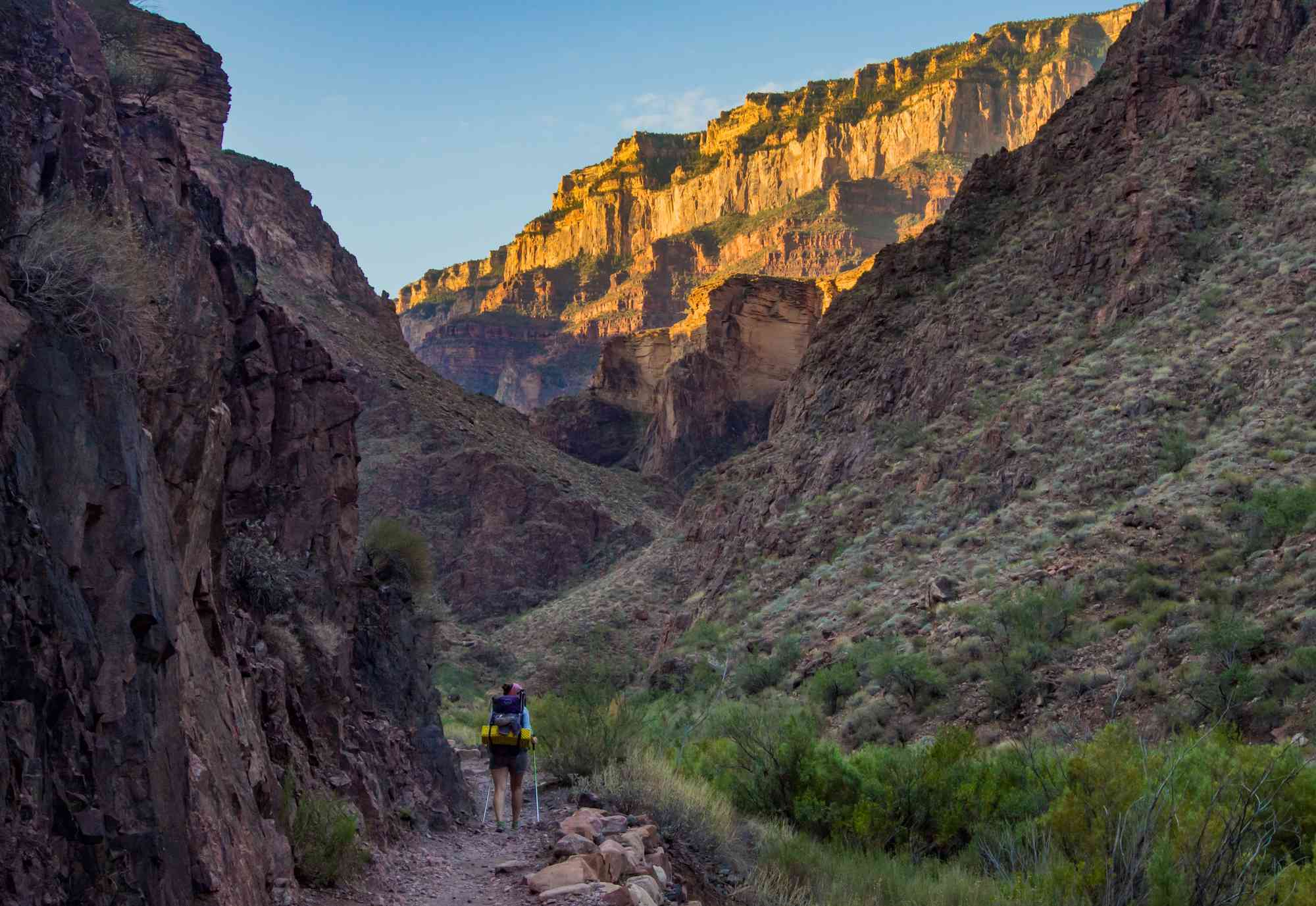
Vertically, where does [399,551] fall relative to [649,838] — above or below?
above

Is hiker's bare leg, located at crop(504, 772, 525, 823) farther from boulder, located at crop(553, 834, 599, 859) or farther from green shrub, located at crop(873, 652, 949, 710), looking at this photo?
green shrub, located at crop(873, 652, 949, 710)

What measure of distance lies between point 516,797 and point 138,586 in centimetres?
762

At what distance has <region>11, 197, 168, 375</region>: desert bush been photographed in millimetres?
6660

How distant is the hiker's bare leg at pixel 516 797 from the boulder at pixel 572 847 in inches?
113

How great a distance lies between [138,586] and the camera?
258 inches

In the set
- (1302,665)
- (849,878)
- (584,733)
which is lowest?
(849,878)

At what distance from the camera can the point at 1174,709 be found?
16.1 meters

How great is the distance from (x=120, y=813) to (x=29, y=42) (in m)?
6.46

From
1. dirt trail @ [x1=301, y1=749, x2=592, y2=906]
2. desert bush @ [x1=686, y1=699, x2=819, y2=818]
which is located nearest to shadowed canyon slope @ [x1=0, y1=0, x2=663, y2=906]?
dirt trail @ [x1=301, y1=749, x2=592, y2=906]

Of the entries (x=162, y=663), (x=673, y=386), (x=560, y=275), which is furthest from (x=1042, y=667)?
(x=560, y=275)

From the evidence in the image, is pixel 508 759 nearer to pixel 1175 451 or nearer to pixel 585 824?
pixel 585 824

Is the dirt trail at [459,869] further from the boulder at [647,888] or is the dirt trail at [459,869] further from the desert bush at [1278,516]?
the desert bush at [1278,516]

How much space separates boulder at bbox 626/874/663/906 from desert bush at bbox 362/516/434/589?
1190 centimetres

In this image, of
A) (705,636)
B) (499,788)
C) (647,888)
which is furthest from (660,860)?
(705,636)
